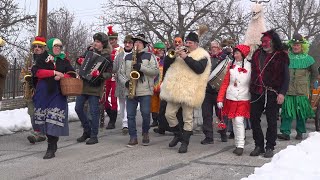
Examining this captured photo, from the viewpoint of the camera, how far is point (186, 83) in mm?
7539

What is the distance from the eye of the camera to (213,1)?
1384 inches

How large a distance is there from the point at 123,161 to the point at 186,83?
154 centimetres

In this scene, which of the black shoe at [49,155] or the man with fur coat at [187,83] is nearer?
the black shoe at [49,155]

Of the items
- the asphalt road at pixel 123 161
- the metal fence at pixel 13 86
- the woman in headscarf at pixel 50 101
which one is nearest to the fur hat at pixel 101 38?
the woman in headscarf at pixel 50 101

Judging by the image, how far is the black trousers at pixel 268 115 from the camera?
7.33 m

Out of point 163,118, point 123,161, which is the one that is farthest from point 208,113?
point 123,161

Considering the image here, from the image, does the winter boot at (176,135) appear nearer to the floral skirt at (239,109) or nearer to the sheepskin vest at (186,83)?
the sheepskin vest at (186,83)

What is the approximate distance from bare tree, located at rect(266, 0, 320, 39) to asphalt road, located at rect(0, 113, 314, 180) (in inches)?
1420

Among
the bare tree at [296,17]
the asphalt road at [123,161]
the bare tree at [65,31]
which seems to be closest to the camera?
the asphalt road at [123,161]

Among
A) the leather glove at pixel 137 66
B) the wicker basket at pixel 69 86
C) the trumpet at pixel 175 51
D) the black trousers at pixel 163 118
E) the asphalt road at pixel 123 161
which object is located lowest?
the asphalt road at pixel 123 161

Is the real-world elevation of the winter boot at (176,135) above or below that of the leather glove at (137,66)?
below

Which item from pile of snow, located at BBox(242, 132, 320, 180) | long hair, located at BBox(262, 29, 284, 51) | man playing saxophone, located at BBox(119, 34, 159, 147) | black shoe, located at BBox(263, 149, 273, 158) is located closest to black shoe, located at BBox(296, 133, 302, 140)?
pile of snow, located at BBox(242, 132, 320, 180)

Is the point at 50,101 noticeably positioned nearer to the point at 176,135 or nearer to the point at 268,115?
the point at 176,135

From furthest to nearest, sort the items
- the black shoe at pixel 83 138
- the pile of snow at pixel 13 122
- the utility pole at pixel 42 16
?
the utility pole at pixel 42 16
the pile of snow at pixel 13 122
the black shoe at pixel 83 138
